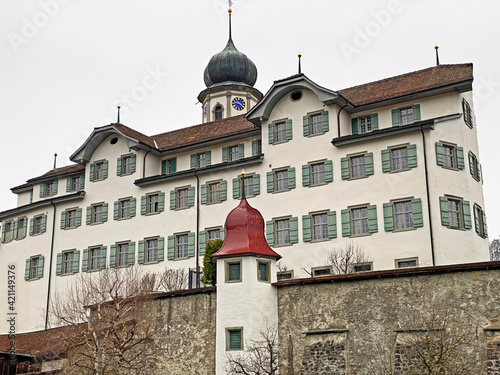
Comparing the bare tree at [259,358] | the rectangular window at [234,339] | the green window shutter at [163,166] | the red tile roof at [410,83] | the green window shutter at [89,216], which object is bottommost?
the bare tree at [259,358]

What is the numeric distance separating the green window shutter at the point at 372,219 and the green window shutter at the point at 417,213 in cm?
179

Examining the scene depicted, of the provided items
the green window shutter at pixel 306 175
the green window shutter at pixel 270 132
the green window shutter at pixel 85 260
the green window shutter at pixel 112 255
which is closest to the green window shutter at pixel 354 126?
the green window shutter at pixel 306 175

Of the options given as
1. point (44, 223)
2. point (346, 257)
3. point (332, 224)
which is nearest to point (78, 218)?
point (44, 223)

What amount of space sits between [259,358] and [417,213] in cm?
1181

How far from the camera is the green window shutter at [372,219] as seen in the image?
36.6 m

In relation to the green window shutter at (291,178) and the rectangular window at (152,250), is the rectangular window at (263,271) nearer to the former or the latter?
the green window shutter at (291,178)

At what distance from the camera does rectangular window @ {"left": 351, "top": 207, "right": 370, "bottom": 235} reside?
37000 mm

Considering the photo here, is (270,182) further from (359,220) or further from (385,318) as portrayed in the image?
(385,318)

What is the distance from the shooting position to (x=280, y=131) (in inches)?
1610

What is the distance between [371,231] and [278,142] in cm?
722

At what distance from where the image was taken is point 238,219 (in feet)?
101

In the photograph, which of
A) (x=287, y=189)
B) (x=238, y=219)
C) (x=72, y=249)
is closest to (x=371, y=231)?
(x=287, y=189)

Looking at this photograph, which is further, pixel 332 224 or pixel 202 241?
pixel 202 241

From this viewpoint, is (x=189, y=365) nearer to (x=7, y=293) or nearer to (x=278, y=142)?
(x=278, y=142)
